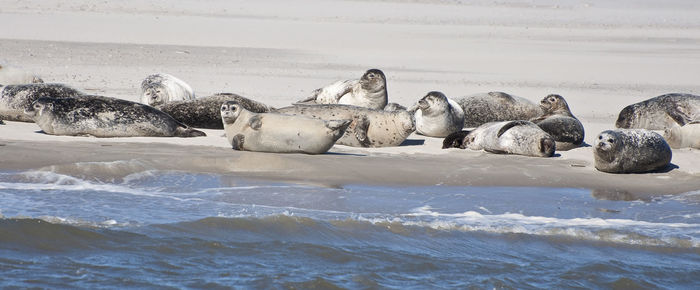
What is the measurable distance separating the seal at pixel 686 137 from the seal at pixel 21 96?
606 cm

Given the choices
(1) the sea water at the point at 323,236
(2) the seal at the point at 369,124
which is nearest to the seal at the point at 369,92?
(2) the seal at the point at 369,124

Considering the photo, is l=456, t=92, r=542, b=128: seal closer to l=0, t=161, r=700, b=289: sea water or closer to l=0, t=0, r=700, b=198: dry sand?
l=0, t=0, r=700, b=198: dry sand

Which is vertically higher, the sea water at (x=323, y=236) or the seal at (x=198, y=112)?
the seal at (x=198, y=112)

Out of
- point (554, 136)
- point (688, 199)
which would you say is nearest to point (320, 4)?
point (554, 136)

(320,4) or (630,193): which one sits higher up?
(320,4)

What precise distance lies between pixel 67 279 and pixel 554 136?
5460 mm

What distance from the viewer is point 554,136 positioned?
916 cm

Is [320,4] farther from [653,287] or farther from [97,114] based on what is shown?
[653,287]

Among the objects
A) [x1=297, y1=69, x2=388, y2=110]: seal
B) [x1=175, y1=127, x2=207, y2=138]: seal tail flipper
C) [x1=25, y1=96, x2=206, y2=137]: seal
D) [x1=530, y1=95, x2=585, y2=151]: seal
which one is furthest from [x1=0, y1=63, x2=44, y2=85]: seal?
[x1=530, y1=95, x2=585, y2=151]: seal

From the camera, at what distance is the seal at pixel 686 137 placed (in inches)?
366

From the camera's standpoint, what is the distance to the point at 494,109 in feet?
35.8

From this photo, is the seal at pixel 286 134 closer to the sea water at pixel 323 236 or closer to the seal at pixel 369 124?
the seal at pixel 369 124

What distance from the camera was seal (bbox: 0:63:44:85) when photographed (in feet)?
37.5

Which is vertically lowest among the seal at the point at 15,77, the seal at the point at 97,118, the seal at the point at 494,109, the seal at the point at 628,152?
the seal at the point at 628,152
